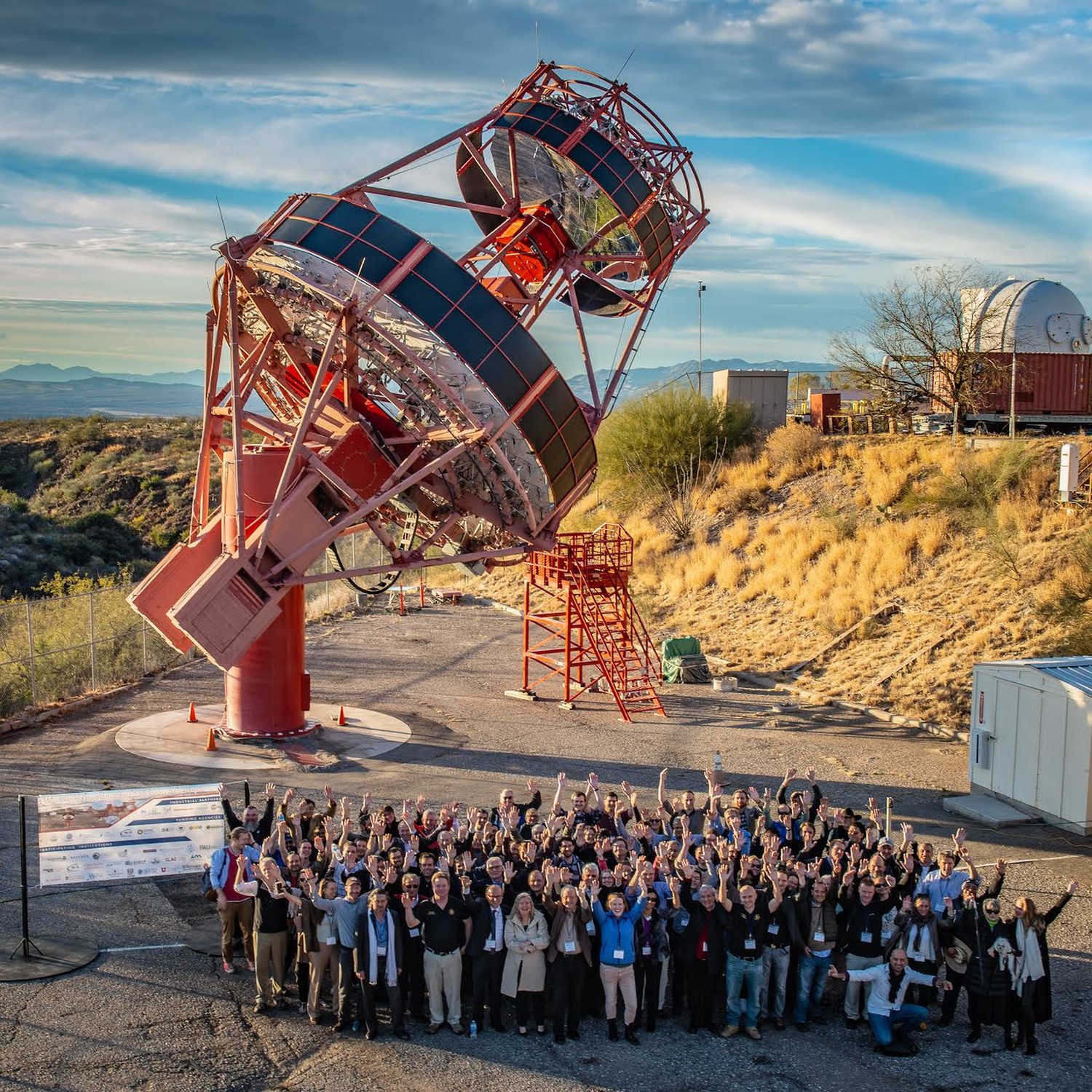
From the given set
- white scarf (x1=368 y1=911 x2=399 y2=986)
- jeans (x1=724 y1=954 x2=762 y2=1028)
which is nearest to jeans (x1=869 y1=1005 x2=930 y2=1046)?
jeans (x1=724 y1=954 x2=762 y2=1028)

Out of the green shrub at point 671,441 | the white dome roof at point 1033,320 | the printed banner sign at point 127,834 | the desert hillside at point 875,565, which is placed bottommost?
the printed banner sign at point 127,834

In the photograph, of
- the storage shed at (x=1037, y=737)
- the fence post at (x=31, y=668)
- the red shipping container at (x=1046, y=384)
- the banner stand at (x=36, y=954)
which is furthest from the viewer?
the red shipping container at (x=1046, y=384)

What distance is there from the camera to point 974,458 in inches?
1469

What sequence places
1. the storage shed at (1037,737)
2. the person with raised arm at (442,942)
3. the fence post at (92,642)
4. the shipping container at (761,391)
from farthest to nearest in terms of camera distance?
1. the shipping container at (761,391)
2. the fence post at (92,642)
3. the storage shed at (1037,737)
4. the person with raised arm at (442,942)

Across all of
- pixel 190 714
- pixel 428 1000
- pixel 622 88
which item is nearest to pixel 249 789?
pixel 190 714

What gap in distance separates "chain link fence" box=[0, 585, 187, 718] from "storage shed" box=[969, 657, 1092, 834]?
61.4 feet

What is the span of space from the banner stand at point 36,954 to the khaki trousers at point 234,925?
5.42ft

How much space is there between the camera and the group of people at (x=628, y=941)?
39.0 feet

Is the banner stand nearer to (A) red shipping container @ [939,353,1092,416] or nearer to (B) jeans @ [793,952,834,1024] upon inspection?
(B) jeans @ [793,952,834,1024]

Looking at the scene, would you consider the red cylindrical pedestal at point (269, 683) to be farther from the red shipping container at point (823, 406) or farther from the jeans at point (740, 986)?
the red shipping container at point (823, 406)

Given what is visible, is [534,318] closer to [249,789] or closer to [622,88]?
[622,88]

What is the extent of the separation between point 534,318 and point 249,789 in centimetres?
1085

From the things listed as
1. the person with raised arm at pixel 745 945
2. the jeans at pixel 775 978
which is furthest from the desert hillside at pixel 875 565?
the person with raised arm at pixel 745 945

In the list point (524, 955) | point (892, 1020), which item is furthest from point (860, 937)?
point (524, 955)
